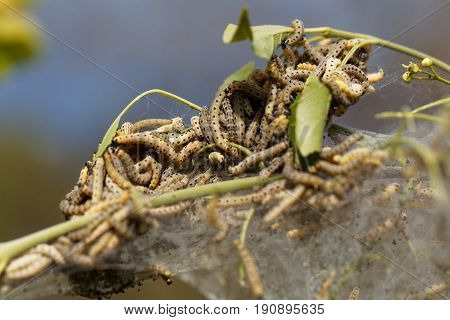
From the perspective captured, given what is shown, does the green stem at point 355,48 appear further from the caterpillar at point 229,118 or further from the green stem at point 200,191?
the green stem at point 200,191

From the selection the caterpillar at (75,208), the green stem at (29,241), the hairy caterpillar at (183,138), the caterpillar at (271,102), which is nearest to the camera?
the green stem at (29,241)

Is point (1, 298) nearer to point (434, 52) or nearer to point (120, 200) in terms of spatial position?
point (120, 200)

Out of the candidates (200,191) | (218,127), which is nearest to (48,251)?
(200,191)

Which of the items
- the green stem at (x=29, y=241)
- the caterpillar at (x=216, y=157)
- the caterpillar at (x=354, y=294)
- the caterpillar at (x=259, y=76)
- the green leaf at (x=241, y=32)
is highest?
the green leaf at (x=241, y=32)

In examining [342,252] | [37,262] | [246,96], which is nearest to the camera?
[37,262]

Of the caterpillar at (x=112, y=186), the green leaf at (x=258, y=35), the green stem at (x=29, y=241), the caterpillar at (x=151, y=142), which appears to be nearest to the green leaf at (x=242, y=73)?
the green leaf at (x=258, y=35)

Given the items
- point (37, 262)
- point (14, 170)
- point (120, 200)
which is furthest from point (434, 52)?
point (14, 170)
